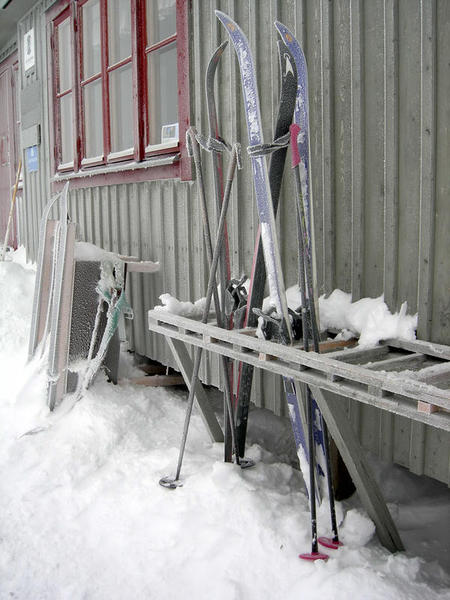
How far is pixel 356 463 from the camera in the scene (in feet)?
7.88

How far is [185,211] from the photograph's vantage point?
4234 millimetres

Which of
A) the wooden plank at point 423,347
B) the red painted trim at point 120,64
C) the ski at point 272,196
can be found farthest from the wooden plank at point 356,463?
the red painted trim at point 120,64

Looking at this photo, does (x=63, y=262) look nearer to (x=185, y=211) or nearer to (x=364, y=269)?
(x=185, y=211)

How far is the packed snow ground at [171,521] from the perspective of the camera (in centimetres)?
238

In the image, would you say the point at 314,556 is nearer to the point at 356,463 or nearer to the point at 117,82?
the point at 356,463

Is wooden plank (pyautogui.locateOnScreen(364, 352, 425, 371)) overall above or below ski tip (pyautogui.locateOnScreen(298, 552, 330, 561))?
above

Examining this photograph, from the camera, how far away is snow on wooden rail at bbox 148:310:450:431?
184 centimetres

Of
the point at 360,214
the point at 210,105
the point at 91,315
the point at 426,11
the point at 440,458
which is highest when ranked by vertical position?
the point at 426,11

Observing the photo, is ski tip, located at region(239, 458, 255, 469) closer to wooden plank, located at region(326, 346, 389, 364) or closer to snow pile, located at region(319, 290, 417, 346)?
snow pile, located at region(319, 290, 417, 346)

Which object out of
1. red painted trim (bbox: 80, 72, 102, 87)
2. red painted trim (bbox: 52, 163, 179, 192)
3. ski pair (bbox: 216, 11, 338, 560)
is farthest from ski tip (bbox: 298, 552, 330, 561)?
red painted trim (bbox: 80, 72, 102, 87)

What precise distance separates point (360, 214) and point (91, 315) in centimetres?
238

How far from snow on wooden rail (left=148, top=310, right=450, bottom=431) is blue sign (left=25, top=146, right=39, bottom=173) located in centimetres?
515

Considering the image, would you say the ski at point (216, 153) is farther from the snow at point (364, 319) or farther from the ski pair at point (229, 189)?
the snow at point (364, 319)

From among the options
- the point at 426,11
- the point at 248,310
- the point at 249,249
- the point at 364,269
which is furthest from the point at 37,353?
the point at 426,11
